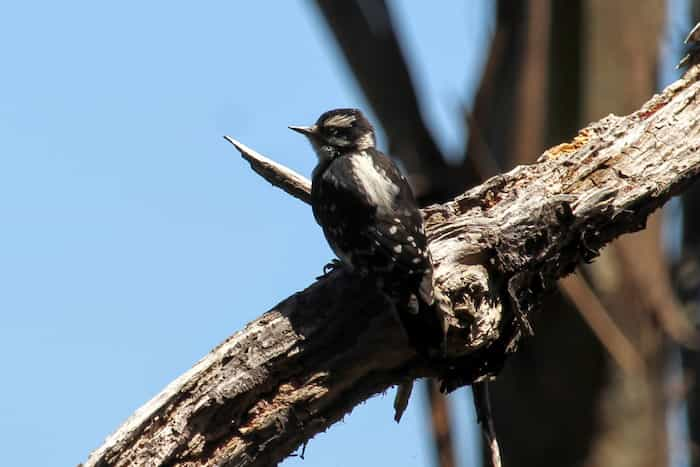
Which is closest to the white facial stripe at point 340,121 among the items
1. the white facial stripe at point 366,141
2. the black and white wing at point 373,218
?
the white facial stripe at point 366,141

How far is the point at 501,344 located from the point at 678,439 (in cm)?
640

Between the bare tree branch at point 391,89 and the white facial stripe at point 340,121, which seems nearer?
the white facial stripe at point 340,121

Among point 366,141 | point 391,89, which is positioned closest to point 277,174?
point 366,141

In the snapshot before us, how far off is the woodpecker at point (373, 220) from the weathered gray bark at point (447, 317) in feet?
0.43

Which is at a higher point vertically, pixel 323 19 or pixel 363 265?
pixel 323 19

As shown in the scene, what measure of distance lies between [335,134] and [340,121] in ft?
0.24

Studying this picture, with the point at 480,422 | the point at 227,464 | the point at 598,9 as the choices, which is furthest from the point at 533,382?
the point at 227,464

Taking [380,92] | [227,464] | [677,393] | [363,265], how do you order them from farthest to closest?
[677,393] < [380,92] < [363,265] < [227,464]

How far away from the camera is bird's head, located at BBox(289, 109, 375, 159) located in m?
7.41

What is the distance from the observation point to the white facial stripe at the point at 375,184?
641 centimetres

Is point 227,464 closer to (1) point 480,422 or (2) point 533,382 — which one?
(1) point 480,422

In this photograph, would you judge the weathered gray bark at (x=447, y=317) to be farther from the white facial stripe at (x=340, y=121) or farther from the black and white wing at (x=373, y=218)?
the white facial stripe at (x=340, y=121)

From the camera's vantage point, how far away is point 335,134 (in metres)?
7.45

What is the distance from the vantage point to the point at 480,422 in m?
6.29
